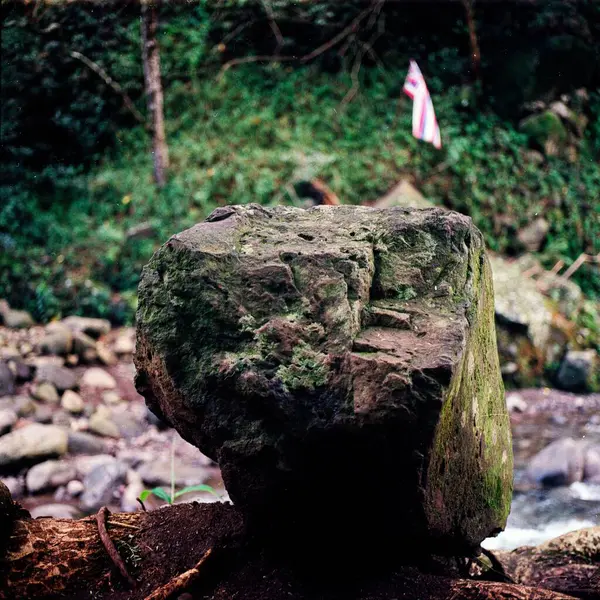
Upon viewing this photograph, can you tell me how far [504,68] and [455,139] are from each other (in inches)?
62.1

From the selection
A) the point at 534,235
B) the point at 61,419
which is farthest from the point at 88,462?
the point at 534,235

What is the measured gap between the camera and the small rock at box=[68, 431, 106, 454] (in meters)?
4.58

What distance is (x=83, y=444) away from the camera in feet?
15.2

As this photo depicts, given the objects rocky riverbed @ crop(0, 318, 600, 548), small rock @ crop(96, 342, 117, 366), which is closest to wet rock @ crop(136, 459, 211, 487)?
rocky riverbed @ crop(0, 318, 600, 548)

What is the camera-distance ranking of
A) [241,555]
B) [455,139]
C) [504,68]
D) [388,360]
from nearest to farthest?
[388,360]
[241,555]
[455,139]
[504,68]

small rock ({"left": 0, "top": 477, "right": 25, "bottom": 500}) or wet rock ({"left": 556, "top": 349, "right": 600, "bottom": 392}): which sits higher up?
small rock ({"left": 0, "top": 477, "right": 25, "bottom": 500})

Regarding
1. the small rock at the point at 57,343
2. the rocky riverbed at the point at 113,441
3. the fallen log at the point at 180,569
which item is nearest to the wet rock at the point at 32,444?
the rocky riverbed at the point at 113,441

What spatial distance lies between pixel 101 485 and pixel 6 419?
993 millimetres

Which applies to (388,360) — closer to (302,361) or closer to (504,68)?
(302,361)

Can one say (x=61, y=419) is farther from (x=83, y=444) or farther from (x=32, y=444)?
(x=32, y=444)

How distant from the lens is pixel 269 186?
755 cm

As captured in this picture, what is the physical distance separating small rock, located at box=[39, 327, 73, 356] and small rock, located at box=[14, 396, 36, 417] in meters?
0.80

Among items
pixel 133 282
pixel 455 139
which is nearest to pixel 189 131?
pixel 133 282

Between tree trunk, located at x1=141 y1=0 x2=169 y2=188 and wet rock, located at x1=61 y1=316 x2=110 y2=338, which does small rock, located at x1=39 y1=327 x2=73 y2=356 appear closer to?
wet rock, located at x1=61 y1=316 x2=110 y2=338
